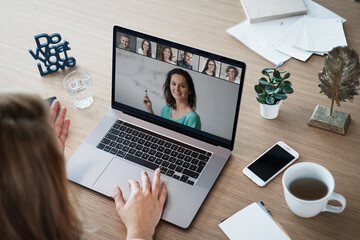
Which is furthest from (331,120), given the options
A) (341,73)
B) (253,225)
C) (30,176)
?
→ (30,176)

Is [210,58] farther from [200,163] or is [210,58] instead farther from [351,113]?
[351,113]

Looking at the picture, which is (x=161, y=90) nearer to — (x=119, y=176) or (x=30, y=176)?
(x=119, y=176)

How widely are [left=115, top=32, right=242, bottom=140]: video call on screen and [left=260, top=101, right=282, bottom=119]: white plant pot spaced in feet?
0.55

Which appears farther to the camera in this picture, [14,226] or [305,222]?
[305,222]

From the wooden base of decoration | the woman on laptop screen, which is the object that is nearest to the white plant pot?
the wooden base of decoration

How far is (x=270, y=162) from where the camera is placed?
4.00ft

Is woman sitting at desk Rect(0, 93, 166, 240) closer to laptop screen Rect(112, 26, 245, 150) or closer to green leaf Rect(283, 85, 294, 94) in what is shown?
laptop screen Rect(112, 26, 245, 150)

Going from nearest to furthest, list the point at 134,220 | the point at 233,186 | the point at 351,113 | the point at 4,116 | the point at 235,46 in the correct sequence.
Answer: the point at 4,116 < the point at 134,220 < the point at 233,186 < the point at 351,113 < the point at 235,46

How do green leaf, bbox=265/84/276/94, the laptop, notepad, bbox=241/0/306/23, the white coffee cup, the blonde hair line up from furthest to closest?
notepad, bbox=241/0/306/23 < green leaf, bbox=265/84/276/94 < the laptop < the white coffee cup < the blonde hair

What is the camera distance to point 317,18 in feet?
5.46

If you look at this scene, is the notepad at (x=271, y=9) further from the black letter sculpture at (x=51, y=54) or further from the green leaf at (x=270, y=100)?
the black letter sculpture at (x=51, y=54)

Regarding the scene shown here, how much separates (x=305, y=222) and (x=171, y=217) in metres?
0.33

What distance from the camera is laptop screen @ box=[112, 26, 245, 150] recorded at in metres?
1.16

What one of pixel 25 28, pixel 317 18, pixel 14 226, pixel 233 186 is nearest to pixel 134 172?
pixel 233 186
